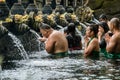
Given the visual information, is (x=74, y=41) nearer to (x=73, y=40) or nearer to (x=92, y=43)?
(x=73, y=40)

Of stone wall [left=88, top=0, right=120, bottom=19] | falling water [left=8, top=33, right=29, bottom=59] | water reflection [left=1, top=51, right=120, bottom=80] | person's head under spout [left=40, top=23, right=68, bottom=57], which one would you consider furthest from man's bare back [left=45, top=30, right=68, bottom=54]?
stone wall [left=88, top=0, right=120, bottom=19]

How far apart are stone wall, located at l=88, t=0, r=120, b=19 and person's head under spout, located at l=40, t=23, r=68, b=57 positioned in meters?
19.3

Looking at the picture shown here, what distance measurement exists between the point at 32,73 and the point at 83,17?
16798 millimetres

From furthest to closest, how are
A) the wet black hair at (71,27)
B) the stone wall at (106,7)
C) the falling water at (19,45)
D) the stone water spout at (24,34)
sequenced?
the stone wall at (106,7) < the stone water spout at (24,34) < the falling water at (19,45) < the wet black hair at (71,27)

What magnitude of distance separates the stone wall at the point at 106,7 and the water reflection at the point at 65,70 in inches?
821

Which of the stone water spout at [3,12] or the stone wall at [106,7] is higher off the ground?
the stone water spout at [3,12]

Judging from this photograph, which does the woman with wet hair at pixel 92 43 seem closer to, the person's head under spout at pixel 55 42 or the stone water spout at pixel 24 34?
the person's head under spout at pixel 55 42

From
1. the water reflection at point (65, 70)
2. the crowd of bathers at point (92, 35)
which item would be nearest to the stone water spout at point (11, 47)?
the crowd of bathers at point (92, 35)

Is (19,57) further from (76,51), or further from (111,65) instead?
(111,65)

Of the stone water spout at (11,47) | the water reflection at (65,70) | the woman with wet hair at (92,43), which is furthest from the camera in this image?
the stone water spout at (11,47)

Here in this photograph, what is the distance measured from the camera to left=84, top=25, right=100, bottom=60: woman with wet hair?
1302 cm

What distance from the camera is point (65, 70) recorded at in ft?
35.6

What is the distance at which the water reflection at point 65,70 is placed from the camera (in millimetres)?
9836

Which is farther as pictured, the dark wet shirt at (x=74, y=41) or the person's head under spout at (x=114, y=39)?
the dark wet shirt at (x=74, y=41)
